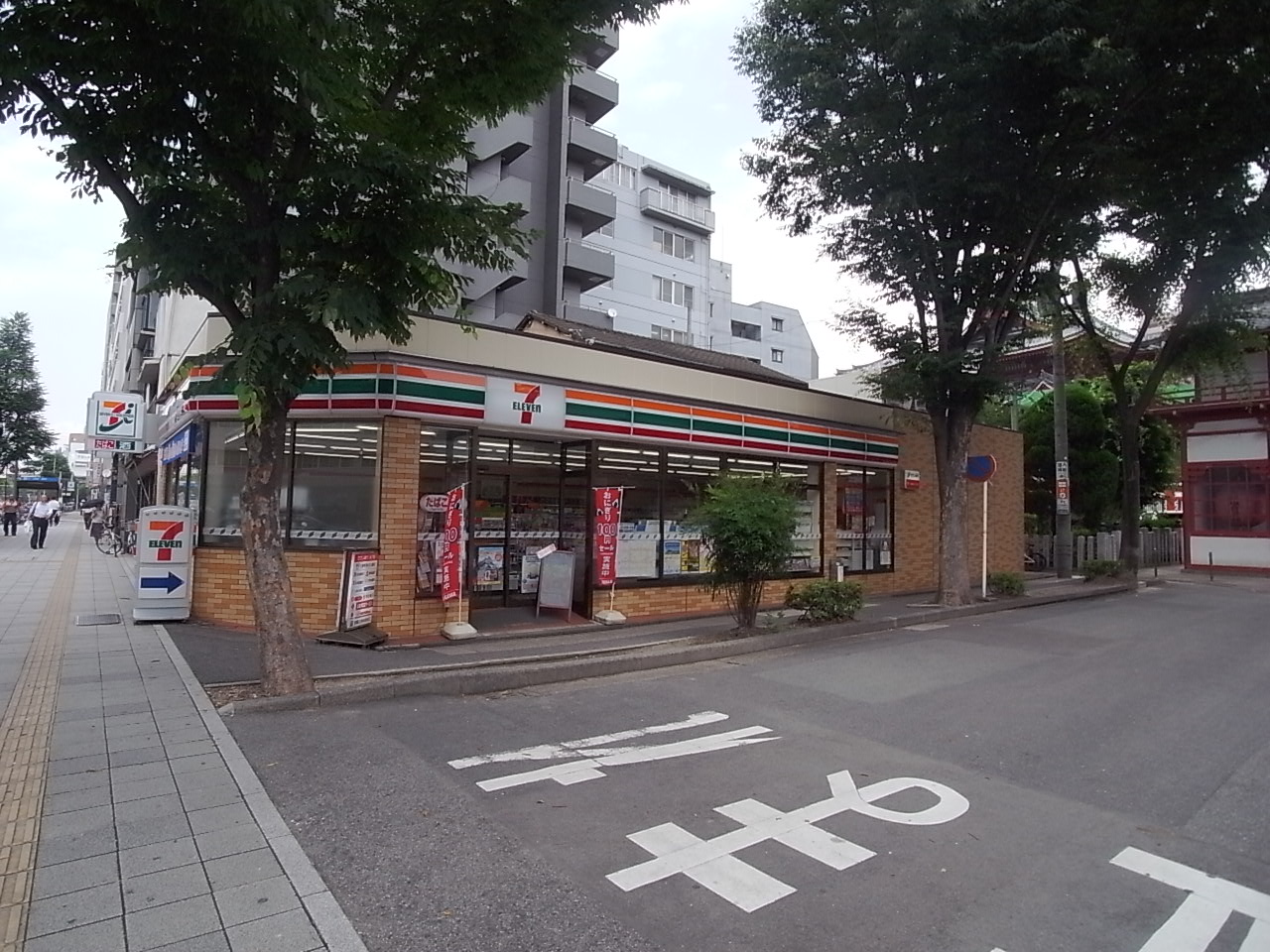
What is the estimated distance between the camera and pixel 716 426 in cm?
1348

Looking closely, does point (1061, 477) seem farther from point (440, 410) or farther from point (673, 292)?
point (673, 292)

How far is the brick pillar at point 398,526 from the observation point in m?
10.0

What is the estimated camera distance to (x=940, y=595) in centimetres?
1484

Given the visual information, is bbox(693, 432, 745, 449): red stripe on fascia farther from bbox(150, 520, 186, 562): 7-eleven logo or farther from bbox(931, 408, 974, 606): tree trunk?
bbox(150, 520, 186, 562): 7-eleven logo

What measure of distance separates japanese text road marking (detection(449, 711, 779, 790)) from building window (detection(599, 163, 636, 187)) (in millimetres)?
40301

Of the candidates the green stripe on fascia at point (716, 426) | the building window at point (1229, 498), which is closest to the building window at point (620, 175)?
the building window at point (1229, 498)

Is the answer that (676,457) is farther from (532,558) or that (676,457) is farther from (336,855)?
(336,855)

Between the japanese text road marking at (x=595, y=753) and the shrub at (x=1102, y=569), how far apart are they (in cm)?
1674

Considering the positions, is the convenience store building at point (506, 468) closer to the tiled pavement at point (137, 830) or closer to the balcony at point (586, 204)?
the tiled pavement at point (137, 830)

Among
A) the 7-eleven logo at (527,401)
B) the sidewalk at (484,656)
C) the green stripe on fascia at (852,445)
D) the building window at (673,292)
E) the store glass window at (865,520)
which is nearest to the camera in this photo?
the sidewalk at (484,656)

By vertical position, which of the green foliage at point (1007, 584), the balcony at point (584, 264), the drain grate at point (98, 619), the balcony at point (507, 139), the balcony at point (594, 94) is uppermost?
the balcony at point (594, 94)

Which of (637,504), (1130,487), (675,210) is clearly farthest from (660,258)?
(637,504)

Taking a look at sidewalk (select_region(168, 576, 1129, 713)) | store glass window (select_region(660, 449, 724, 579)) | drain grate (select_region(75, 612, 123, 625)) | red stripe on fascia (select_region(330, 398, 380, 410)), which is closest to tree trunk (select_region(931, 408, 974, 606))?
sidewalk (select_region(168, 576, 1129, 713))

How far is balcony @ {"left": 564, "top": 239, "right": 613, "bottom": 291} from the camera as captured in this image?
3297 cm
